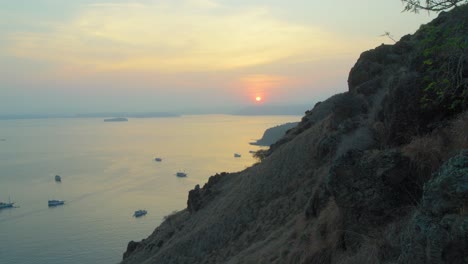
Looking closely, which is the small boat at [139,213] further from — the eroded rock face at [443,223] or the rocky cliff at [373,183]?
the eroded rock face at [443,223]

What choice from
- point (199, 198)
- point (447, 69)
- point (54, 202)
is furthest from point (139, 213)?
point (447, 69)

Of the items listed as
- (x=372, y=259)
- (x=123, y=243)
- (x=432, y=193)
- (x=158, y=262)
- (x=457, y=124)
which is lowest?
(x=123, y=243)

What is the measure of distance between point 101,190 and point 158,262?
58.0 meters

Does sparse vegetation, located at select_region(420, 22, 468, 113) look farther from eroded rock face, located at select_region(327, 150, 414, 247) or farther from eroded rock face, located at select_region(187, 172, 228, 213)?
eroded rock face, located at select_region(187, 172, 228, 213)

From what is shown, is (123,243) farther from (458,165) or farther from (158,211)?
(458,165)

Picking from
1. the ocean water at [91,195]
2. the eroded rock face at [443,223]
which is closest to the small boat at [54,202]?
the ocean water at [91,195]

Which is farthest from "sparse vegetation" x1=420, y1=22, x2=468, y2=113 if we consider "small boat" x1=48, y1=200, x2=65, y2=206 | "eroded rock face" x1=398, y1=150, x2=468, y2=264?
"small boat" x1=48, y1=200, x2=65, y2=206

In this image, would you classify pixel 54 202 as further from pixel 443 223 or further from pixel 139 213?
pixel 443 223

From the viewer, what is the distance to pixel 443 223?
208 inches

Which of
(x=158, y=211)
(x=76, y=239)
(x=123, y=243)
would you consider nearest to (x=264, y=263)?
(x=123, y=243)

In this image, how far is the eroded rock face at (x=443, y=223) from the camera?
5051 millimetres

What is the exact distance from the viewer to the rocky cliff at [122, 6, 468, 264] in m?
5.70

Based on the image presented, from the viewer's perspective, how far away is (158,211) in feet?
205

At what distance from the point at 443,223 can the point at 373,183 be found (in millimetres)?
2821
